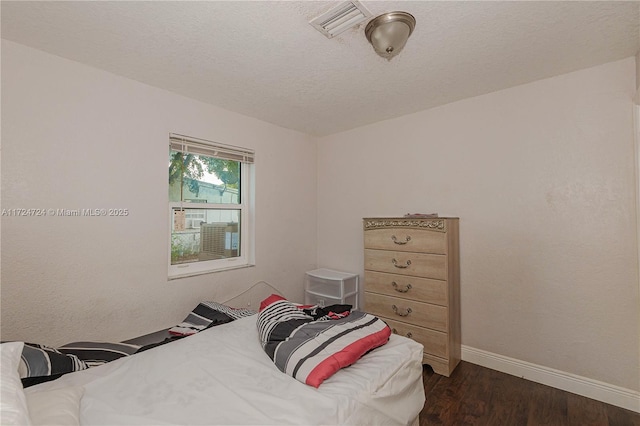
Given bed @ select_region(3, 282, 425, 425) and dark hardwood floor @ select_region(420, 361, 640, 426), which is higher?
bed @ select_region(3, 282, 425, 425)

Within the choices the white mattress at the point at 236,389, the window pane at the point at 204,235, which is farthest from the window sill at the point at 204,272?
the white mattress at the point at 236,389

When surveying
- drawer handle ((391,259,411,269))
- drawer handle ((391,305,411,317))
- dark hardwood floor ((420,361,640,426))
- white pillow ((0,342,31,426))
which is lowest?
dark hardwood floor ((420,361,640,426))

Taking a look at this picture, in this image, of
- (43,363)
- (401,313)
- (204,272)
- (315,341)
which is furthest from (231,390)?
(401,313)

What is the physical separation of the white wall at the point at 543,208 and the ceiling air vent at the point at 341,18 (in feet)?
5.05

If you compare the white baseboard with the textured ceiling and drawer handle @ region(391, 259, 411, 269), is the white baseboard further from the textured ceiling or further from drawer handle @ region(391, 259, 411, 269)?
the textured ceiling

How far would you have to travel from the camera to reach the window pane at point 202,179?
103 inches

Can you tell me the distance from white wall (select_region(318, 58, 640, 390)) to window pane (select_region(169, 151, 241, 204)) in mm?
1744

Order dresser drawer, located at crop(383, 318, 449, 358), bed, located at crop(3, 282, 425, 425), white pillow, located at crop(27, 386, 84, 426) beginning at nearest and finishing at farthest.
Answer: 1. white pillow, located at crop(27, 386, 84, 426)
2. bed, located at crop(3, 282, 425, 425)
3. dresser drawer, located at crop(383, 318, 449, 358)

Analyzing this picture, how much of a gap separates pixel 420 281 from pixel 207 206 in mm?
2060

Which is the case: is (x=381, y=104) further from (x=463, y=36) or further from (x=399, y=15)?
(x=399, y=15)

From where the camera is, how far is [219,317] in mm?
2377

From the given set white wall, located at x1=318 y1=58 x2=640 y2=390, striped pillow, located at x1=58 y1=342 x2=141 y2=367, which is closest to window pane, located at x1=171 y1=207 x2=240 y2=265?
striped pillow, located at x1=58 y1=342 x2=141 y2=367

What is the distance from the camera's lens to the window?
261cm

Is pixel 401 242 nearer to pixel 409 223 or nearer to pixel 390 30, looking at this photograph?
pixel 409 223
